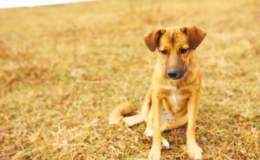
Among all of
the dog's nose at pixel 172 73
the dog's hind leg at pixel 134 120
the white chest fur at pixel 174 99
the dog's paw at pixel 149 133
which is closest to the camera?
the dog's nose at pixel 172 73

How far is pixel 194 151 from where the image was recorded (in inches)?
116

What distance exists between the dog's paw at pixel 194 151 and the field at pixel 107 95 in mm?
100

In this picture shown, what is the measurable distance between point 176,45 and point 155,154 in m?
1.79

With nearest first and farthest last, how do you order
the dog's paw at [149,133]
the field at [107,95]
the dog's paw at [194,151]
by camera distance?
the dog's paw at [194,151] < the field at [107,95] < the dog's paw at [149,133]

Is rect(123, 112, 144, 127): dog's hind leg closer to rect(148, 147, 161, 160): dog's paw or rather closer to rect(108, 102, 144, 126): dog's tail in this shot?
rect(108, 102, 144, 126): dog's tail

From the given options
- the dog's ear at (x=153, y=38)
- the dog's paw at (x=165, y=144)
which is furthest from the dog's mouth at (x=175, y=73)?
the dog's paw at (x=165, y=144)

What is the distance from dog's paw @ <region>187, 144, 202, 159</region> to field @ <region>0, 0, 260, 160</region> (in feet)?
0.33

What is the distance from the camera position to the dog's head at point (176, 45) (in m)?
2.73

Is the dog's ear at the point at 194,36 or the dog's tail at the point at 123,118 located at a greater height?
the dog's ear at the point at 194,36

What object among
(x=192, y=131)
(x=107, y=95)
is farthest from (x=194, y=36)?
(x=107, y=95)

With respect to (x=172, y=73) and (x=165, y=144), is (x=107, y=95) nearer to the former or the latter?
(x=165, y=144)

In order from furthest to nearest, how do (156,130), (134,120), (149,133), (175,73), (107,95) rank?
(107,95) → (134,120) → (149,133) → (156,130) → (175,73)

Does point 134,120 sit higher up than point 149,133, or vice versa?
point 134,120

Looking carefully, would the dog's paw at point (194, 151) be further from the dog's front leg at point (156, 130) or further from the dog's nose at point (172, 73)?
the dog's nose at point (172, 73)
